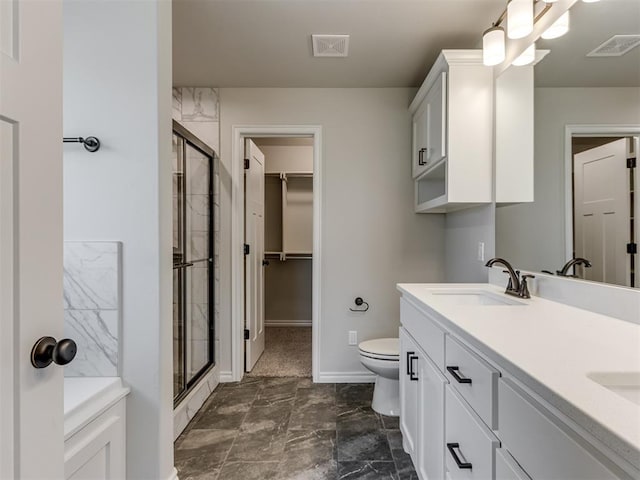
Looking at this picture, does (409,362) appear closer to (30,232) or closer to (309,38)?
(30,232)

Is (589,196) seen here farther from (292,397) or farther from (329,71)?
(292,397)

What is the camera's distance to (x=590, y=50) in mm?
1357

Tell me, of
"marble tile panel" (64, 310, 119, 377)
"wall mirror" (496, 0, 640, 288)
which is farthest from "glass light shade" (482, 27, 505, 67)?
"marble tile panel" (64, 310, 119, 377)

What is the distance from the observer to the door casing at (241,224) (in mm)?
2713

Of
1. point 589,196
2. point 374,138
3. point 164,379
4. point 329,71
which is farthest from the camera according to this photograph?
point 374,138

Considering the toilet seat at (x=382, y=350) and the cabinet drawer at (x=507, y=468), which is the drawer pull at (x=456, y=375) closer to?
the cabinet drawer at (x=507, y=468)

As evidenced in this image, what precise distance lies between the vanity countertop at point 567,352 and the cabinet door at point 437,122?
3.30ft

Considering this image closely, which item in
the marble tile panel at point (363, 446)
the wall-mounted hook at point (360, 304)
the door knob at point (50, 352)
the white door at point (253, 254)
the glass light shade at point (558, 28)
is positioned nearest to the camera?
the door knob at point (50, 352)

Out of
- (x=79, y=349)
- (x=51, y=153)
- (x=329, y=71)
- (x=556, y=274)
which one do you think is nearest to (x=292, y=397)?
(x=79, y=349)


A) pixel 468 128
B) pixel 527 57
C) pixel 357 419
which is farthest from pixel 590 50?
pixel 357 419

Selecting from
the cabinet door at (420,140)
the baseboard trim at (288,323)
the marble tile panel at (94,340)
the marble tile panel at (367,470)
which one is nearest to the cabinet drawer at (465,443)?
the marble tile panel at (367,470)

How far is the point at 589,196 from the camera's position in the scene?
1287 mm

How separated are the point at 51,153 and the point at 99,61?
851 millimetres

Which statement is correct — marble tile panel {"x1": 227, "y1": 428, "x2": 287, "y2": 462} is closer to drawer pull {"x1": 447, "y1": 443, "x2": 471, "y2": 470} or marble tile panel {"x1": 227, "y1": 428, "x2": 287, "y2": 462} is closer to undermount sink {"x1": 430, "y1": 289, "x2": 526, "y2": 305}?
drawer pull {"x1": 447, "y1": 443, "x2": 471, "y2": 470}
